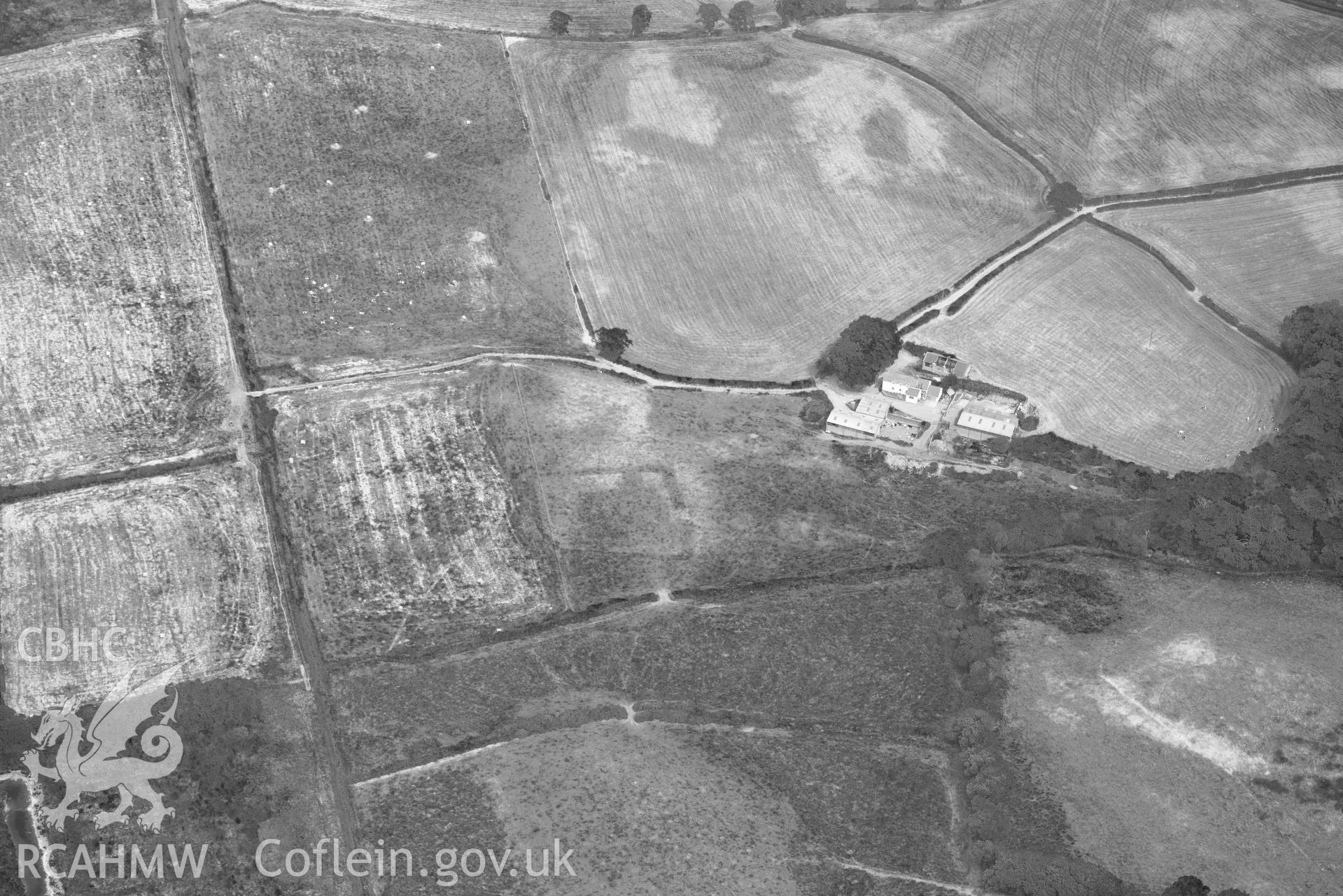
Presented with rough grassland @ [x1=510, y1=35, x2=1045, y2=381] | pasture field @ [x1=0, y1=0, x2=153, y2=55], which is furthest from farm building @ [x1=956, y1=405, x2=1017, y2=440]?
pasture field @ [x1=0, y1=0, x2=153, y2=55]

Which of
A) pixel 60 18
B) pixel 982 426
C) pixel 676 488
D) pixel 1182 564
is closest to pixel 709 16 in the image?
pixel 982 426

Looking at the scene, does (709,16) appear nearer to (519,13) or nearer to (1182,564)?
(519,13)

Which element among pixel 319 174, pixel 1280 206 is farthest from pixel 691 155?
pixel 1280 206

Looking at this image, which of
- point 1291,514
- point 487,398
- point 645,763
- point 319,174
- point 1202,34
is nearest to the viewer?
point 645,763

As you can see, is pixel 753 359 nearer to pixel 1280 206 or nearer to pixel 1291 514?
pixel 1291 514

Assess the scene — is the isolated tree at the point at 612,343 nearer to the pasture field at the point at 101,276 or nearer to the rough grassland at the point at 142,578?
the pasture field at the point at 101,276

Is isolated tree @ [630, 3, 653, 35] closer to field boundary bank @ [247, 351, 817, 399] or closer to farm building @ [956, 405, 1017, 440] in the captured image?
field boundary bank @ [247, 351, 817, 399]
